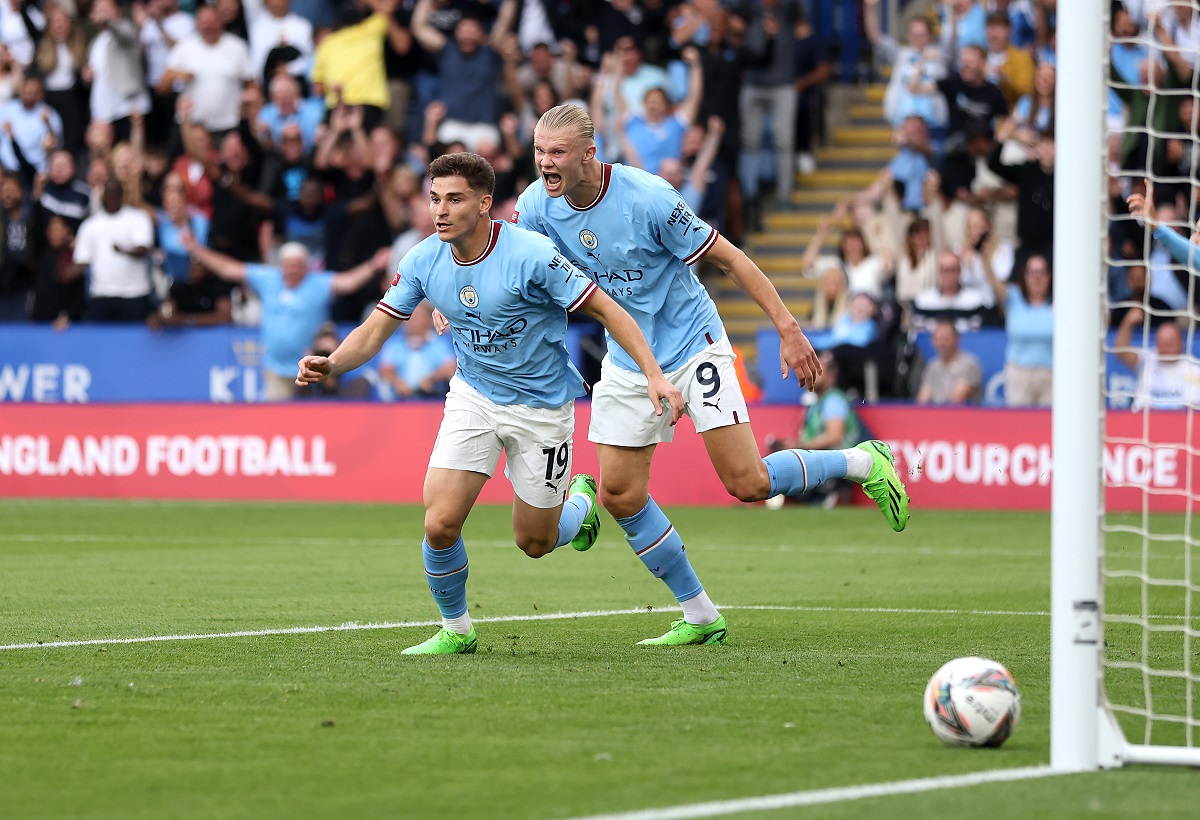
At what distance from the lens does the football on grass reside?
18.5 ft

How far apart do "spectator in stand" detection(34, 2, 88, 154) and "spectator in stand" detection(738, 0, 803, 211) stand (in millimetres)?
7654

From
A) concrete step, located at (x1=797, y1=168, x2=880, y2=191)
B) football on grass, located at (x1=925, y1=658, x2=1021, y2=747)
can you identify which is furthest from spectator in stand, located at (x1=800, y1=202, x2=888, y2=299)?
football on grass, located at (x1=925, y1=658, x2=1021, y2=747)

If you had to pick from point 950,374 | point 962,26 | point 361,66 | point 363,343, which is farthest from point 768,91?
point 363,343

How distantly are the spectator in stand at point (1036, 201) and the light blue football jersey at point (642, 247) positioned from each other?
33.9 ft

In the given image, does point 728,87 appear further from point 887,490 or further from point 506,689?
point 506,689

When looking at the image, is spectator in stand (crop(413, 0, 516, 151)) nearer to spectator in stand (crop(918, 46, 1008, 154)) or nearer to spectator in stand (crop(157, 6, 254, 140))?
spectator in stand (crop(157, 6, 254, 140))

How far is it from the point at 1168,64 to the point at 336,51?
30.9ft

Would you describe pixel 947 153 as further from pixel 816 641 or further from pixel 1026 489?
pixel 816 641

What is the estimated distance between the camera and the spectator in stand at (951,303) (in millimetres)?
17797

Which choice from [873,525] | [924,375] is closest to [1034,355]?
[924,375]

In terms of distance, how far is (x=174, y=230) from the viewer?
2036 centimetres

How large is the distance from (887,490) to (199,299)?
1283 cm

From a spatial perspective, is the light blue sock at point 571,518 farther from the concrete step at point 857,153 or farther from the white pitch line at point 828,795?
the concrete step at point 857,153

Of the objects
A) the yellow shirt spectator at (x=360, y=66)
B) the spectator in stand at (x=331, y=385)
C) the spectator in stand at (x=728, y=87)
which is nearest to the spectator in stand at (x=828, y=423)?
the spectator in stand at (x=728, y=87)
